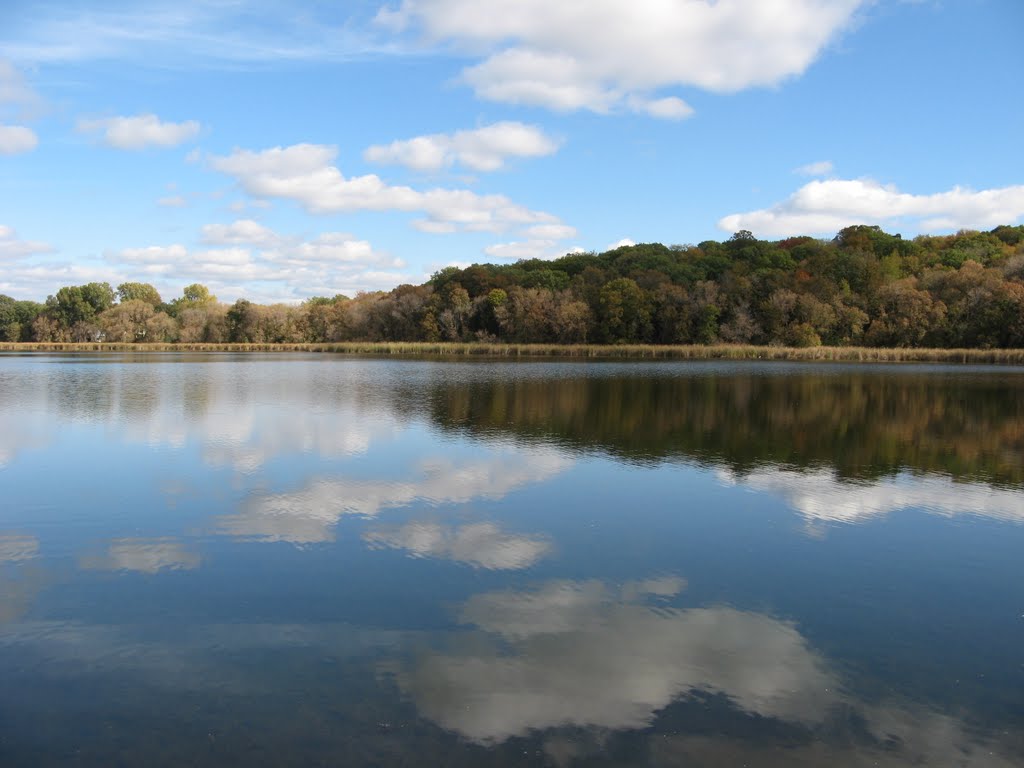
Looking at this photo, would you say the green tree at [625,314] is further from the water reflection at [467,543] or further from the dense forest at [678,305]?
the water reflection at [467,543]

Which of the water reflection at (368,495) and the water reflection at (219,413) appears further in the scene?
the water reflection at (219,413)

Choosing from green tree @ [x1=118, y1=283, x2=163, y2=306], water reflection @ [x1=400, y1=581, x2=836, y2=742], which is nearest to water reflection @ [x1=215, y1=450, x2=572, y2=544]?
water reflection @ [x1=400, y1=581, x2=836, y2=742]

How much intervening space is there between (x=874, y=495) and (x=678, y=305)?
56.1 m

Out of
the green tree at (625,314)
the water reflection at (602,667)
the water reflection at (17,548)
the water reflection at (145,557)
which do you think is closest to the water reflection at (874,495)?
the water reflection at (602,667)

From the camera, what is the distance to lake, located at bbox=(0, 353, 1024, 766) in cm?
415

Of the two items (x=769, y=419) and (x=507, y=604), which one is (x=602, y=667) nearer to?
(x=507, y=604)

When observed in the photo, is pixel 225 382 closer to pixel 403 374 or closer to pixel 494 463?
pixel 403 374

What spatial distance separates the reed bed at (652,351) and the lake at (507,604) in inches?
1529

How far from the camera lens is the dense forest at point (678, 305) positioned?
188ft

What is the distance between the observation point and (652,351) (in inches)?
2184

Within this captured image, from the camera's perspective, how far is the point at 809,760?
3.92 metres

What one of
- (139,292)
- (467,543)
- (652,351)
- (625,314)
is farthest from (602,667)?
(139,292)

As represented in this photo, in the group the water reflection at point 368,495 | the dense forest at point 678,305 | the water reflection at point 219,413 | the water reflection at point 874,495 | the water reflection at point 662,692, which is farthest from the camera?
the dense forest at point 678,305

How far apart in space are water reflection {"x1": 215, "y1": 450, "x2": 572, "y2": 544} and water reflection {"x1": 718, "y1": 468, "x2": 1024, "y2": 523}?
121 inches
